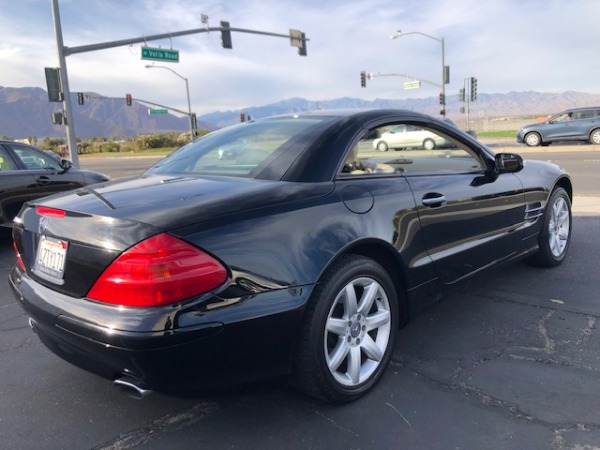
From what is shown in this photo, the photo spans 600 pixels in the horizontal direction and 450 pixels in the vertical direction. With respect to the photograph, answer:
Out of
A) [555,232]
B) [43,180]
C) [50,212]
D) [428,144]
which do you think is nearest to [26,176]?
[43,180]

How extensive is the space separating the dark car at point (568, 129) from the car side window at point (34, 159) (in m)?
21.9

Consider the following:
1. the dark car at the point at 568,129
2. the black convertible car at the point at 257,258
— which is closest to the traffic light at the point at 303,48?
the dark car at the point at 568,129

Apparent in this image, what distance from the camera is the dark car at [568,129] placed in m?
21.9

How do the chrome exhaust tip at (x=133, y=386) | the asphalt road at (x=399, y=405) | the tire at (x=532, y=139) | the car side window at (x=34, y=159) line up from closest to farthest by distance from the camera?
the chrome exhaust tip at (x=133, y=386)
the asphalt road at (x=399, y=405)
the car side window at (x=34, y=159)
the tire at (x=532, y=139)

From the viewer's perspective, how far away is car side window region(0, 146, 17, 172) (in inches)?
260

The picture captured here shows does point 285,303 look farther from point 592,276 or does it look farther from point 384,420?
point 592,276

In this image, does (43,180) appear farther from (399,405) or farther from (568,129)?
A: (568,129)

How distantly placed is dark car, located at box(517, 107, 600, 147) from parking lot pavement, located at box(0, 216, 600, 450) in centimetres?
2195

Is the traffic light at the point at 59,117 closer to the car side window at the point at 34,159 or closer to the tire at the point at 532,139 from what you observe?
the car side window at the point at 34,159

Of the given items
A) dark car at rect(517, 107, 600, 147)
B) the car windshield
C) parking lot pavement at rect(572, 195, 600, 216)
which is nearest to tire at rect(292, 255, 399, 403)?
the car windshield

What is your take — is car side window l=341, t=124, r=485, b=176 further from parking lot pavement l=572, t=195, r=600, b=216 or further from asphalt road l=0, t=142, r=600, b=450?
parking lot pavement l=572, t=195, r=600, b=216

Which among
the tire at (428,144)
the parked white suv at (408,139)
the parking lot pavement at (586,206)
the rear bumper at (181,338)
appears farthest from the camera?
the parking lot pavement at (586,206)

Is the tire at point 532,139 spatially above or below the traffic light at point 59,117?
below

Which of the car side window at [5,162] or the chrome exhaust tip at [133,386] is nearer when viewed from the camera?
the chrome exhaust tip at [133,386]
